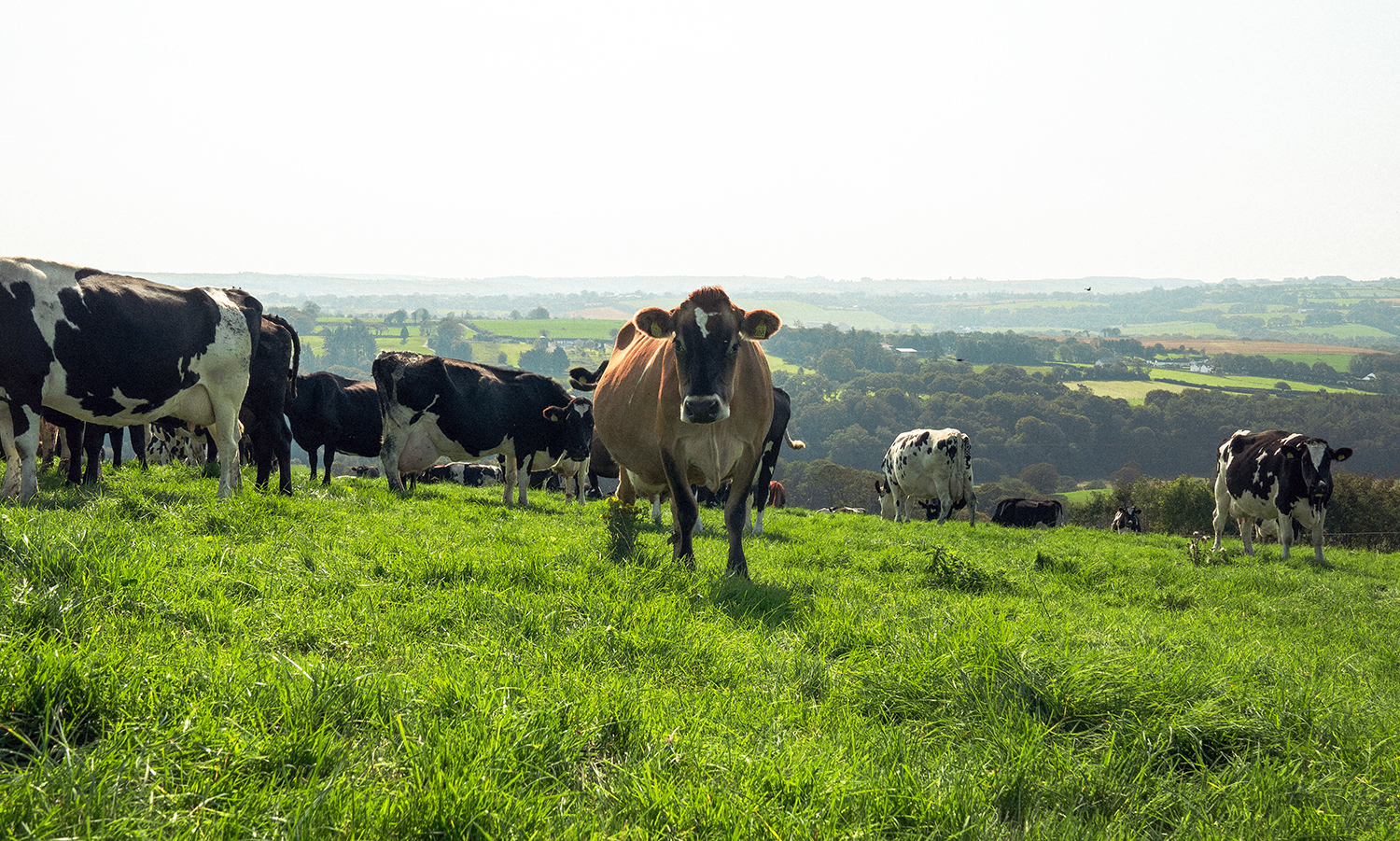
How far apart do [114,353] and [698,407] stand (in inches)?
270

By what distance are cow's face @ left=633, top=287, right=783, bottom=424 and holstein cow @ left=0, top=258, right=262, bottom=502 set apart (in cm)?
608

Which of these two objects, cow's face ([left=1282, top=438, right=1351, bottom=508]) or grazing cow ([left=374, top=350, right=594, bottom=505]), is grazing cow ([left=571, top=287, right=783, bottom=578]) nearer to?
grazing cow ([left=374, top=350, right=594, bottom=505])

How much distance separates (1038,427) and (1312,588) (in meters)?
103

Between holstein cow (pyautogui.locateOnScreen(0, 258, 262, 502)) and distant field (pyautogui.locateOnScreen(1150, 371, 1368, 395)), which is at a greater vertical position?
holstein cow (pyautogui.locateOnScreen(0, 258, 262, 502))

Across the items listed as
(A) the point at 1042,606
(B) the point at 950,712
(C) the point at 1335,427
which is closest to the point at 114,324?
(B) the point at 950,712

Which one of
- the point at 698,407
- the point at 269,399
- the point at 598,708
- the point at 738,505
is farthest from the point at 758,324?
the point at 269,399

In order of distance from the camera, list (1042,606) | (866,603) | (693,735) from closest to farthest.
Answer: (693,735) → (866,603) → (1042,606)

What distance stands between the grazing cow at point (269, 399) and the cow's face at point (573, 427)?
572 centimetres

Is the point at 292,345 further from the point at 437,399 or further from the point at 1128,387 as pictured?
the point at 1128,387

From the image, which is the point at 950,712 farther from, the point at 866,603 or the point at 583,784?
the point at 866,603

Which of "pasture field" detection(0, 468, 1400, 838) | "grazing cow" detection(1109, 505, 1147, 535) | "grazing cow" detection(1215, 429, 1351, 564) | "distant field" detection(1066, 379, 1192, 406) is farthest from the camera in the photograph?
"distant field" detection(1066, 379, 1192, 406)

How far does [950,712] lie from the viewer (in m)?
3.48

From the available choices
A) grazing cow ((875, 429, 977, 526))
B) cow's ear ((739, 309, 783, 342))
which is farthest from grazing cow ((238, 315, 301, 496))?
grazing cow ((875, 429, 977, 526))

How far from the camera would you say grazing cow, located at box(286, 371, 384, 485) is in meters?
17.3
